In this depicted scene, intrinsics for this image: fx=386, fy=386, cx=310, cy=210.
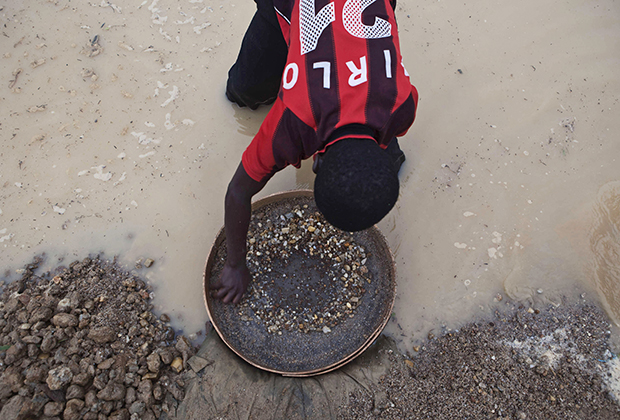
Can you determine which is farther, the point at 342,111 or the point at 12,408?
the point at 12,408

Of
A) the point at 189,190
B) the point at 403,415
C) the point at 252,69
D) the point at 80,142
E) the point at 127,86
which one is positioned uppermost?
the point at 252,69

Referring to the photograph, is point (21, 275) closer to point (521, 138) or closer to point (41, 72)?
point (41, 72)

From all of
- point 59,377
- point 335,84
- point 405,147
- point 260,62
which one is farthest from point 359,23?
point 59,377

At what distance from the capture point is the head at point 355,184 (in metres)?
0.85

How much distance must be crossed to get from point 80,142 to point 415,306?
170 cm

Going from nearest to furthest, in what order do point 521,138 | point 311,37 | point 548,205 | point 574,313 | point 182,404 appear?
1. point 311,37
2. point 182,404
3. point 574,313
4. point 548,205
5. point 521,138

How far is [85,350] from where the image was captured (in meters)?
1.34

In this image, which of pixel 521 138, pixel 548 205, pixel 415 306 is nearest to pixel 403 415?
pixel 415 306

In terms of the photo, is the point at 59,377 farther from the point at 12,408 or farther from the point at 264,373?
the point at 264,373

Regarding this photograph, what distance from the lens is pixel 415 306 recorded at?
1578 mm

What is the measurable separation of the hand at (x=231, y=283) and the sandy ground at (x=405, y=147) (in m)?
0.17

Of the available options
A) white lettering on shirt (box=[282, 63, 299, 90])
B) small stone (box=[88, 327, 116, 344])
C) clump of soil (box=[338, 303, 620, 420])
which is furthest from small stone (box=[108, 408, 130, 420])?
white lettering on shirt (box=[282, 63, 299, 90])

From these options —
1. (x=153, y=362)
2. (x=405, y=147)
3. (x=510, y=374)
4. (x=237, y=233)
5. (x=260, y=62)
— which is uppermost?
(x=260, y=62)

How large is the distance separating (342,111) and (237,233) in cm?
56
